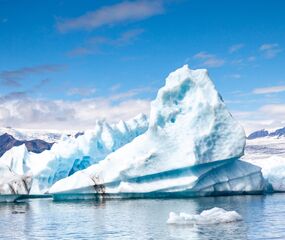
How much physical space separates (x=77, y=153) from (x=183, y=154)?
62.5 feet

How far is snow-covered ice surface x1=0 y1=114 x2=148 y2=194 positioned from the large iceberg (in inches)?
513

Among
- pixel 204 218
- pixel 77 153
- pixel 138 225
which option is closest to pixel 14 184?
pixel 77 153

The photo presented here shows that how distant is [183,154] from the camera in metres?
38.6

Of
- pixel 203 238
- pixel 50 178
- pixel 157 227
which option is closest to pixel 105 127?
pixel 50 178

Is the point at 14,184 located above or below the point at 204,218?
above

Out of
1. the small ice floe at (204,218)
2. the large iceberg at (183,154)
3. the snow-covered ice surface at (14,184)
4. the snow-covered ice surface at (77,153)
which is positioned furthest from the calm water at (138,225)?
the snow-covered ice surface at (77,153)

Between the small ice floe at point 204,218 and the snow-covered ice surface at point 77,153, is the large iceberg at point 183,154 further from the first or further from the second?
the small ice floe at point 204,218

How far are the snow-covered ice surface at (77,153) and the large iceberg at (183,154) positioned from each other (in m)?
13.0

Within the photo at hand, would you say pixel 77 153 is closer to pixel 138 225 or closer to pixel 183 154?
pixel 183 154

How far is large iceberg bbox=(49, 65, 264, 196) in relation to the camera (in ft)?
127

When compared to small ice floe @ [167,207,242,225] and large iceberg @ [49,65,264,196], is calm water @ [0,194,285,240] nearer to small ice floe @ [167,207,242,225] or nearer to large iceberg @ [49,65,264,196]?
small ice floe @ [167,207,242,225]

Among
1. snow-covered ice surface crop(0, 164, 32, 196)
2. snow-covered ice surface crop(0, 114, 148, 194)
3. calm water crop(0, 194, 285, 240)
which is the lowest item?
calm water crop(0, 194, 285, 240)

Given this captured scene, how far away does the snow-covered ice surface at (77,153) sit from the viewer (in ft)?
181

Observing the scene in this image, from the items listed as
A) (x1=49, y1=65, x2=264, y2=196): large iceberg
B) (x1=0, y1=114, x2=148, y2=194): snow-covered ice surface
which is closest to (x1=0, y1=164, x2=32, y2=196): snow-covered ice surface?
(x1=49, y1=65, x2=264, y2=196): large iceberg
